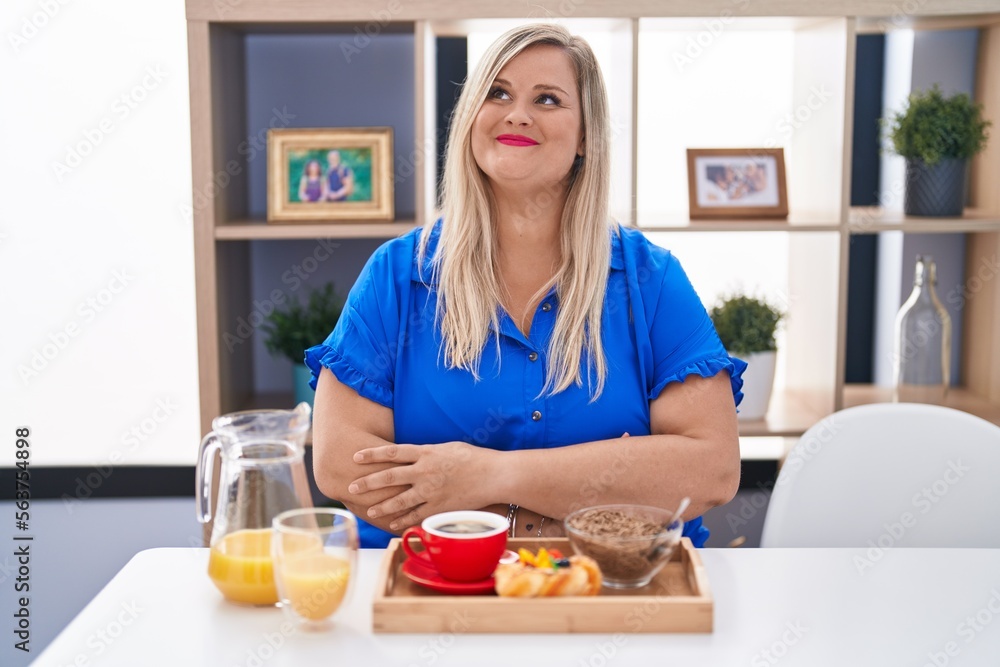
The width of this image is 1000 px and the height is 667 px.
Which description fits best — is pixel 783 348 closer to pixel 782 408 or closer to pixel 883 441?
pixel 782 408

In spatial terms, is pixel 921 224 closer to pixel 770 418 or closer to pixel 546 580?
pixel 770 418

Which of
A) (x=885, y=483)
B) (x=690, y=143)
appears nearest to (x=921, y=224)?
(x=690, y=143)

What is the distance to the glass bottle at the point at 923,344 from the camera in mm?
2463

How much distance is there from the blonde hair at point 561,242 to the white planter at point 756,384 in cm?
74

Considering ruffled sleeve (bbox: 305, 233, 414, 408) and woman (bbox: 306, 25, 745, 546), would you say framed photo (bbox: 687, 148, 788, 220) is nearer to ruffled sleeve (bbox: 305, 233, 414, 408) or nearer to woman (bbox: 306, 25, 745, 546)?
woman (bbox: 306, 25, 745, 546)

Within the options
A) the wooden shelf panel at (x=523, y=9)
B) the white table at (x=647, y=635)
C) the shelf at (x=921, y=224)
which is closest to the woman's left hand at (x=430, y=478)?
the white table at (x=647, y=635)

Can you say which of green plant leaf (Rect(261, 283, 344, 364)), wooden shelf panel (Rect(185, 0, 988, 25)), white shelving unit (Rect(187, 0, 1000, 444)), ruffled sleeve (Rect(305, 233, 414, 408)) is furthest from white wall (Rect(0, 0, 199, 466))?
ruffled sleeve (Rect(305, 233, 414, 408))

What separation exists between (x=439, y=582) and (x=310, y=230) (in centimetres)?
131

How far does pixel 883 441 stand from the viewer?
1782 millimetres

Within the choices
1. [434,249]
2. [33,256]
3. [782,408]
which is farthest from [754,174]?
[33,256]

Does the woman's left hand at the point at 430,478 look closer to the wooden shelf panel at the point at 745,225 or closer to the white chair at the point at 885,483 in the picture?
the white chair at the point at 885,483

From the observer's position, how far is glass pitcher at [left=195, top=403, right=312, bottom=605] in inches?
45.6

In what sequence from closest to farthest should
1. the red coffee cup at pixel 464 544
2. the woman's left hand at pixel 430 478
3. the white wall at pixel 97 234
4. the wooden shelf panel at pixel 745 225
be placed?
the red coffee cup at pixel 464 544 < the woman's left hand at pixel 430 478 < the wooden shelf panel at pixel 745 225 < the white wall at pixel 97 234

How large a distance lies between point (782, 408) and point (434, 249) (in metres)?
1.20
